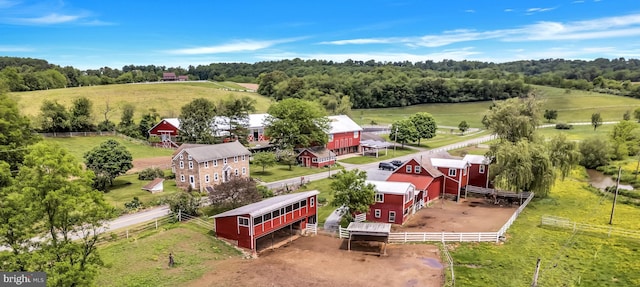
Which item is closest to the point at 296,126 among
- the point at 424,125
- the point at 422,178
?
the point at 422,178

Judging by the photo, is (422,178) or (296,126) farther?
(296,126)

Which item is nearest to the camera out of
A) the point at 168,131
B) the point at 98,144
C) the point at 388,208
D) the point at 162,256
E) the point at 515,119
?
the point at 162,256

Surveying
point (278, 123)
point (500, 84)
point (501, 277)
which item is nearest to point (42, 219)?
point (501, 277)

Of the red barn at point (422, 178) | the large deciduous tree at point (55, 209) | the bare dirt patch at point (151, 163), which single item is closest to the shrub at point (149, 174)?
the bare dirt patch at point (151, 163)

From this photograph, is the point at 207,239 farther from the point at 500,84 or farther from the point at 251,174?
the point at 500,84

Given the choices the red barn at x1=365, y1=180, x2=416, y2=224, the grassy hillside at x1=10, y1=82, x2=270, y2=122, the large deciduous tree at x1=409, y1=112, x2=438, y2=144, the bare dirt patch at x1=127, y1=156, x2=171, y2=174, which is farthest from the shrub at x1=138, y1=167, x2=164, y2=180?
the large deciduous tree at x1=409, y1=112, x2=438, y2=144

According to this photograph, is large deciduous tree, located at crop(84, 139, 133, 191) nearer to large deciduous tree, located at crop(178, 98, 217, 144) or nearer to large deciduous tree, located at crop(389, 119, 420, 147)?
large deciduous tree, located at crop(178, 98, 217, 144)

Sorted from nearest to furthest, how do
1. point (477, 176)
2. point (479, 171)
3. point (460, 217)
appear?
point (460, 217), point (479, 171), point (477, 176)

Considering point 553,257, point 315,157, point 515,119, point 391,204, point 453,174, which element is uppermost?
point 515,119

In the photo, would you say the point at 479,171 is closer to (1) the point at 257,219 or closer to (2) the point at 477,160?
(2) the point at 477,160
